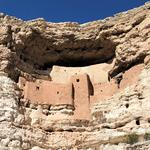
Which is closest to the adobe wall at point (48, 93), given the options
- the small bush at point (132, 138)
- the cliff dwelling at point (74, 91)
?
the cliff dwelling at point (74, 91)

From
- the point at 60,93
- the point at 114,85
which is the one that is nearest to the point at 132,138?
the point at 114,85

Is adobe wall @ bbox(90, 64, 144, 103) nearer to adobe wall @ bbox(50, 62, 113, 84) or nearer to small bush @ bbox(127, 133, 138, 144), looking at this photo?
adobe wall @ bbox(50, 62, 113, 84)

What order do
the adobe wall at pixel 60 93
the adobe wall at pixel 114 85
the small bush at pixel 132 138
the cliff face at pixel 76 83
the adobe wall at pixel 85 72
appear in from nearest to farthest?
1. the small bush at pixel 132 138
2. the cliff face at pixel 76 83
3. the adobe wall at pixel 114 85
4. the adobe wall at pixel 60 93
5. the adobe wall at pixel 85 72

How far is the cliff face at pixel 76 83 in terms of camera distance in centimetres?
2033

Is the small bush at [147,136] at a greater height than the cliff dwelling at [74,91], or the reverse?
the cliff dwelling at [74,91]

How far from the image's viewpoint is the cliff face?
2033 centimetres

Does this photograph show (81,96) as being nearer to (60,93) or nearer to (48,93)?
(60,93)

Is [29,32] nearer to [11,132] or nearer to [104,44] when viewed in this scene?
[104,44]

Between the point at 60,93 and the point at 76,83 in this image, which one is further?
the point at 76,83

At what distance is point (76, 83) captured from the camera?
77.8ft

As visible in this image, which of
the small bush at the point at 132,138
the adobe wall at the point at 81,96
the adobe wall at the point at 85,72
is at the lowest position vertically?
the small bush at the point at 132,138

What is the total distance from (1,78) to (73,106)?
11.5 ft

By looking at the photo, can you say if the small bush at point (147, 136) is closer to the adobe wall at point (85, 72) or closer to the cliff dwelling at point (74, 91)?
the cliff dwelling at point (74, 91)

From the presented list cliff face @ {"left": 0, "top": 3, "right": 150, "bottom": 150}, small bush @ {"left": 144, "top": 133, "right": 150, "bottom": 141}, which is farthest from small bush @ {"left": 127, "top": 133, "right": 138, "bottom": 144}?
small bush @ {"left": 144, "top": 133, "right": 150, "bottom": 141}
